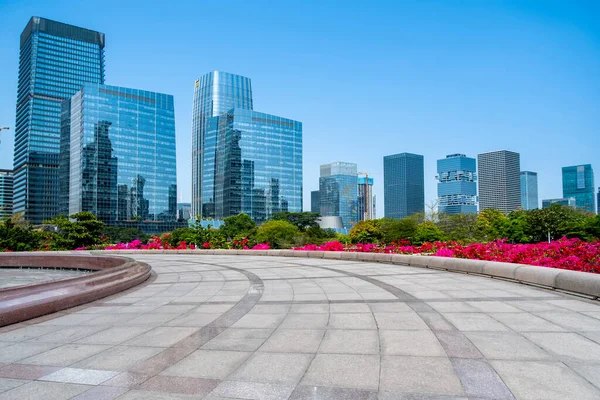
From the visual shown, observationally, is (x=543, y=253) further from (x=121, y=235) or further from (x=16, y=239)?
(x=121, y=235)

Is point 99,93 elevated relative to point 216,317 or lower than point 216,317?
elevated

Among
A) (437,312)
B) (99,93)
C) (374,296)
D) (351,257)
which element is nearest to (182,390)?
(437,312)

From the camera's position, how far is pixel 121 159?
A: 593 feet

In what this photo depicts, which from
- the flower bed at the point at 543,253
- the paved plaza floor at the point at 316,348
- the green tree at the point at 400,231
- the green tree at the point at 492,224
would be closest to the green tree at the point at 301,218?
the green tree at the point at 492,224

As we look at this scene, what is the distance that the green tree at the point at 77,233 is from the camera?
1315 inches

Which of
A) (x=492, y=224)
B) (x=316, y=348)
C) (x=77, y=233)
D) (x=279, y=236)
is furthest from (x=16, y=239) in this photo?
(x=492, y=224)

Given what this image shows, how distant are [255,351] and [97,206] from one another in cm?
18623

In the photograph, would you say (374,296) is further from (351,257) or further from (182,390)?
(351,257)

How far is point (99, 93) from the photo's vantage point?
17850 centimetres

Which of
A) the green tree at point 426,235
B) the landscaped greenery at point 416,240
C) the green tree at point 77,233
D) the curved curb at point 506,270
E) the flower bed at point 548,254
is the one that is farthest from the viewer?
the green tree at point 426,235

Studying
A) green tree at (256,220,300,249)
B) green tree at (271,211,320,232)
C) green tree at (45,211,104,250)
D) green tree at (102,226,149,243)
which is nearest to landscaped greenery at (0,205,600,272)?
green tree at (45,211,104,250)

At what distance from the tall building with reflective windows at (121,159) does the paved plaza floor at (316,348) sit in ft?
596

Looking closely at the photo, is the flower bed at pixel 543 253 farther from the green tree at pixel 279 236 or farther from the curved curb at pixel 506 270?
the green tree at pixel 279 236

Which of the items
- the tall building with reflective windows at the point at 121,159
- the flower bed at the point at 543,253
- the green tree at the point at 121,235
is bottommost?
the green tree at the point at 121,235
